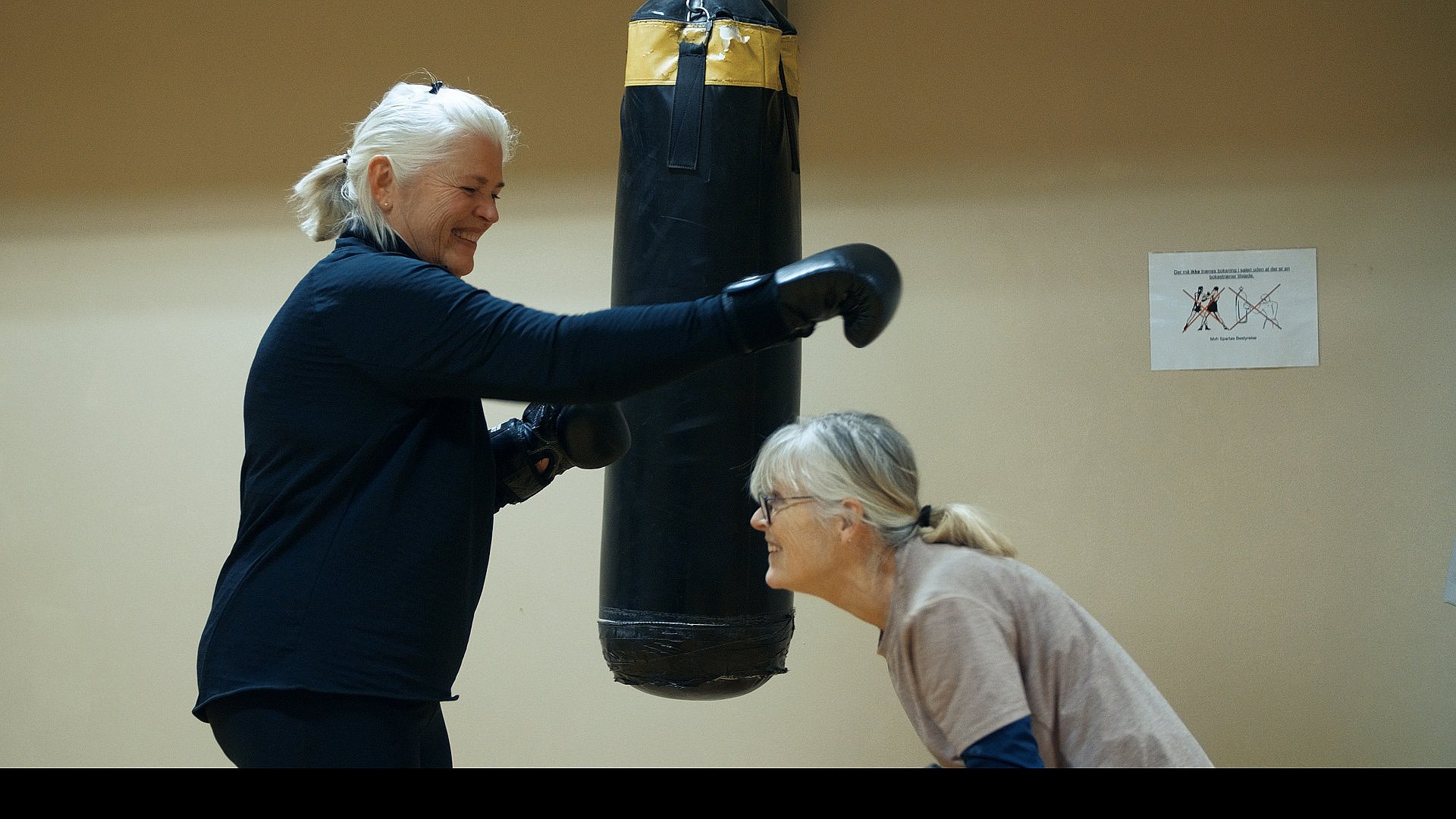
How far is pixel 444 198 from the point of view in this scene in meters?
1.66

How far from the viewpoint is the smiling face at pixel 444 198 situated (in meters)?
1.65

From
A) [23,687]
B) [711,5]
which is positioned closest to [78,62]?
[23,687]

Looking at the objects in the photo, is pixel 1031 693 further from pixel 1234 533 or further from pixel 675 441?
pixel 1234 533

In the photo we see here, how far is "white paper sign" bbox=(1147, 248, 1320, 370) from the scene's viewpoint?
350 centimetres

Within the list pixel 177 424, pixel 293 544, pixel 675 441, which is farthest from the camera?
pixel 177 424

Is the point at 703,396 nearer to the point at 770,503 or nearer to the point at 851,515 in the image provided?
the point at 770,503

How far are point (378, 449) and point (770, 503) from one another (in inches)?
21.9

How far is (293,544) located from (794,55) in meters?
1.38

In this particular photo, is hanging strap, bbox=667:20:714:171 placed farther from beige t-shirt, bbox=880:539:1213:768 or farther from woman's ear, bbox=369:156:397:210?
beige t-shirt, bbox=880:539:1213:768

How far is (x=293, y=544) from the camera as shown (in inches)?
59.6

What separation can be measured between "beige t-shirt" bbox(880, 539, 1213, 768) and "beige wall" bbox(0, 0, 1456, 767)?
80.8 inches

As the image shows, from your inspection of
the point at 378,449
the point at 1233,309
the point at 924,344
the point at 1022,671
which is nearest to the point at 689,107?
the point at 378,449

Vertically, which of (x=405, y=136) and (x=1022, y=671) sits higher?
(x=405, y=136)

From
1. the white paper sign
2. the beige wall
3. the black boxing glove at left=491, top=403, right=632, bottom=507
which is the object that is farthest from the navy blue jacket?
the white paper sign
